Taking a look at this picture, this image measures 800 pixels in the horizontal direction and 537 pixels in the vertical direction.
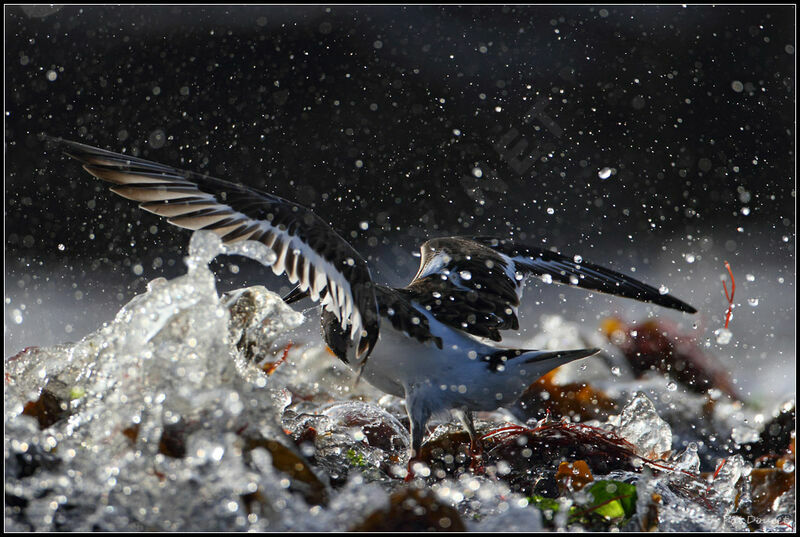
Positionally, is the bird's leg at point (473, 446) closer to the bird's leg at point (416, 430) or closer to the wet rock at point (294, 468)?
the bird's leg at point (416, 430)

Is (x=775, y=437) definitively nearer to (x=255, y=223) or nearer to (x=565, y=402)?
(x=565, y=402)

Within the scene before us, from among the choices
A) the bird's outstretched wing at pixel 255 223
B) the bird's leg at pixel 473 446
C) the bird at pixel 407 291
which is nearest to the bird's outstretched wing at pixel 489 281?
the bird at pixel 407 291

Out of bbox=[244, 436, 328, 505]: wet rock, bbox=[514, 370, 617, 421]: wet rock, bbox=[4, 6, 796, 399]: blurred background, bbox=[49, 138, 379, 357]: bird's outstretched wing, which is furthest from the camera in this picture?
bbox=[4, 6, 796, 399]: blurred background

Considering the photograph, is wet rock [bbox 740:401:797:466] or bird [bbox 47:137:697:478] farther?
wet rock [bbox 740:401:797:466]

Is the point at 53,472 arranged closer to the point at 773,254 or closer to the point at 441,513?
the point at 441,513

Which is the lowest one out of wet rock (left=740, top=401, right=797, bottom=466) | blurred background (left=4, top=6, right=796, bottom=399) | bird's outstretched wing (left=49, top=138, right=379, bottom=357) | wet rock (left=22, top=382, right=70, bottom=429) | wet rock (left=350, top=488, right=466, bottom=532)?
wet rock (left=350, top=488, right=466, bottom=532)

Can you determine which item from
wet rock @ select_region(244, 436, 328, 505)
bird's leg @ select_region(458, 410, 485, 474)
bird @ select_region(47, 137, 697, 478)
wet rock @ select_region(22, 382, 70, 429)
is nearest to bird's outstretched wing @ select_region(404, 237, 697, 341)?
bird @ select_region(47, 137, 697, 478)

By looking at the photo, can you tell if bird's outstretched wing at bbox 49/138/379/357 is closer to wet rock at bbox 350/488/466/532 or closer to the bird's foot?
the bird's foot

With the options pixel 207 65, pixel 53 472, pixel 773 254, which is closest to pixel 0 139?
pixel 207 65
